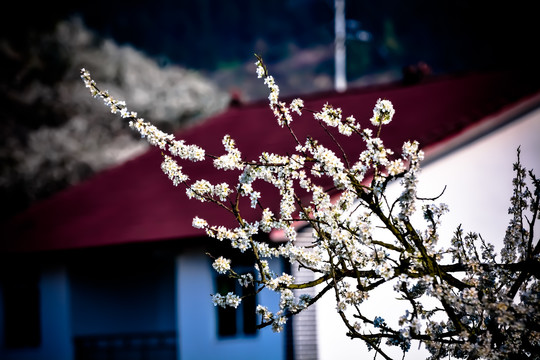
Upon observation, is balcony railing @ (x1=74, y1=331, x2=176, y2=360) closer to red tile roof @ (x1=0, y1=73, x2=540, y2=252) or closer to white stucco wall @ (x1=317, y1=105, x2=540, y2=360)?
red tile roof @ (x1=0, y1=73, x2=540, y2=252)

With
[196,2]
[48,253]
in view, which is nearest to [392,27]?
[196,2]

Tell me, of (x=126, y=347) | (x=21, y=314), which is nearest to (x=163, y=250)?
(x=126, y=347)

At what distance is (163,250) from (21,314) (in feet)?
11.8

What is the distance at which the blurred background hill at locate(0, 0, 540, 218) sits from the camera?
2339cm

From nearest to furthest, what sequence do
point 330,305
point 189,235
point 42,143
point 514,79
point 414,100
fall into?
point 330,305 < point 189,235 < point 514,79 < point 414,100 < point 42,143

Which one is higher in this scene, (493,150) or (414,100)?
(414,100)

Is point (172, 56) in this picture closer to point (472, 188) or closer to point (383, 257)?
point (472, 188)

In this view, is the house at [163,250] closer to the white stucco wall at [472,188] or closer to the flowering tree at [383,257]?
the white stucco wall at [472,188]

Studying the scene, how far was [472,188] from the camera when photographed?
8695 mm

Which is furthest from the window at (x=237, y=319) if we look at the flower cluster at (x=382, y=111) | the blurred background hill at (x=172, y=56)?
the flower cluster at (x=382, y=111)

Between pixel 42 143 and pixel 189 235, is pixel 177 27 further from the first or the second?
pixel 189 235

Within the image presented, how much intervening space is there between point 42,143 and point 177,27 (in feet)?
84.7

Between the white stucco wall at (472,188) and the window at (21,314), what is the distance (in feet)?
19.2

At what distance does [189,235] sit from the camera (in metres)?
9.69
